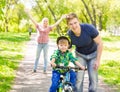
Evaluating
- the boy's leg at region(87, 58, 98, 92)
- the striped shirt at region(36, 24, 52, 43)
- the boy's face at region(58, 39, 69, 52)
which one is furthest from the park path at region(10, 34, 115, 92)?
the boy's face at region(58, 39, 69, 52)

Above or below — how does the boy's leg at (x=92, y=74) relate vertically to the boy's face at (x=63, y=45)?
below

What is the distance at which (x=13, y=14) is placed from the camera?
83125mm

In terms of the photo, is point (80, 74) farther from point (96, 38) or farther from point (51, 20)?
point (51, 20)

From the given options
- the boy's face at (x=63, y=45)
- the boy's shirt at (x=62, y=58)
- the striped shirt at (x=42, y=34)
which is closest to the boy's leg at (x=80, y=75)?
the boy's shirt at (x=62, y=58)

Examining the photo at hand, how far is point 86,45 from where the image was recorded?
288 inches

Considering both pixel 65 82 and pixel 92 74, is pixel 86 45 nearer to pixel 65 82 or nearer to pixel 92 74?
pixel 92 74

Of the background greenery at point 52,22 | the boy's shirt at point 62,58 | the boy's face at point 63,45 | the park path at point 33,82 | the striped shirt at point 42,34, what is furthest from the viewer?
the background greenery at point 52,22

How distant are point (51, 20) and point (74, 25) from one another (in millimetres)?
69723

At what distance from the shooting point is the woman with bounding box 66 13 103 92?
6907mm

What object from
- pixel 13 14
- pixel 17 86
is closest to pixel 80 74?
pixel 17 86

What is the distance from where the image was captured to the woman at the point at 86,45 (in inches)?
272

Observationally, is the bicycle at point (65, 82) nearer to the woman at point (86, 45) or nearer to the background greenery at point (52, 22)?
the woman at point (86, 45)

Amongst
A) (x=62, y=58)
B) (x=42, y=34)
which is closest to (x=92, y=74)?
(x=62, y=58)

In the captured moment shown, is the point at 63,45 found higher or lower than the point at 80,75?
higher
